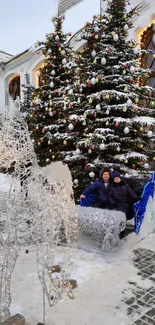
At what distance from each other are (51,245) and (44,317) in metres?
0.76

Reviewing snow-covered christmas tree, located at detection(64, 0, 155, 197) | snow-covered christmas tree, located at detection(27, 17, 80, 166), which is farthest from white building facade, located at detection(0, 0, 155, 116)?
snow-covered christmas tree, located at detection(64, 0, 155, 197)

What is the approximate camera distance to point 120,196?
18.1 feet

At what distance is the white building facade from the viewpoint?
11414mm

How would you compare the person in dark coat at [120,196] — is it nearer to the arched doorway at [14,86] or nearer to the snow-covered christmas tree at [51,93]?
the snow-covered christmas tree at [51,93]

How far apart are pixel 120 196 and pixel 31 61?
1378 centimetres

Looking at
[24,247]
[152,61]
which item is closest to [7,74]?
[152,61]

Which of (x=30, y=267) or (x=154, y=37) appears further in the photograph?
(x=154, y=37)

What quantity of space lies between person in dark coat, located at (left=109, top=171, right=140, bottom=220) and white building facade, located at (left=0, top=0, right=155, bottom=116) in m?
5.85

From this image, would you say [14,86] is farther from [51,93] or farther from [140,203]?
[140,203]

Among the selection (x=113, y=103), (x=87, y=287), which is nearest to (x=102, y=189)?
(x=87, y=287)

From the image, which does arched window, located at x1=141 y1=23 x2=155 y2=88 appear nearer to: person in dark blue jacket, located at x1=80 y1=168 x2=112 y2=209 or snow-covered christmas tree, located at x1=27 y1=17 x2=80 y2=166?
snow-covered christmas tree, located at x1=27 y1=17 x2=80 y2=166

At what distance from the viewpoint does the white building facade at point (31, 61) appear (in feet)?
37.4

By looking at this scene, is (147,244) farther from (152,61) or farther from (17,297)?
(152,61)

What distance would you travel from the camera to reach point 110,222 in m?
4.53
